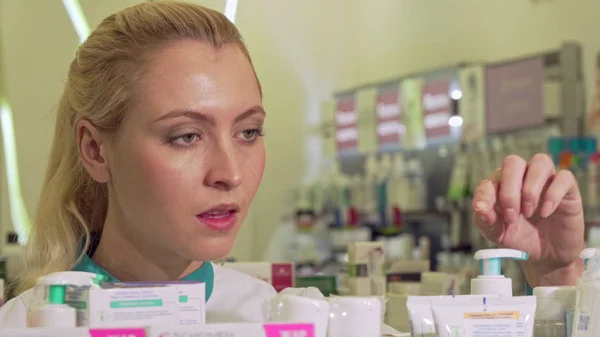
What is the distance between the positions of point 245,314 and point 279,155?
4.87 meters

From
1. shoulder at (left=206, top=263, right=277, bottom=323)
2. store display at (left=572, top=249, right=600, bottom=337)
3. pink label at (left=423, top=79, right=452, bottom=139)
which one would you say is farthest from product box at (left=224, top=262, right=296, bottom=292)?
pink label at (left=423, top=79, right=452, bottom=139)

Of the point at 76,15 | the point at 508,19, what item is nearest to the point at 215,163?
the point at 76,15

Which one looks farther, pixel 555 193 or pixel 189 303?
pixel 555 193

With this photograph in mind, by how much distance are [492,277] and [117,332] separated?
460 mm

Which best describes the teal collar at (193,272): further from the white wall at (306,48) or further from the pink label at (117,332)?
the white wall at (306,48)

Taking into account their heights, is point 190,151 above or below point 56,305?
above

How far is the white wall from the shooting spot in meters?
4.95

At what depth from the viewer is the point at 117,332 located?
2.54 ft

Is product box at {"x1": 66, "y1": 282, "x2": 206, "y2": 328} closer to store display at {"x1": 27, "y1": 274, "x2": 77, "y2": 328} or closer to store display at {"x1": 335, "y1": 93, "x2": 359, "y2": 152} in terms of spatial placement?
store display at {"x1": 27, "y1": 274, "x2": 77, "y2": 328}

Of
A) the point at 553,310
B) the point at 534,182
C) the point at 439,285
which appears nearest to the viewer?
the point at 553,310

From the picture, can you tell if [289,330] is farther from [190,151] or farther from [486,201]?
[486,201]

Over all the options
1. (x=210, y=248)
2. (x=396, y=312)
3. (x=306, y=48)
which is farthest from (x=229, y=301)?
(x=306, y=48)

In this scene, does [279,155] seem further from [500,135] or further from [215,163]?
[215,163]

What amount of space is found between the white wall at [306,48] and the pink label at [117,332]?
3.50m
